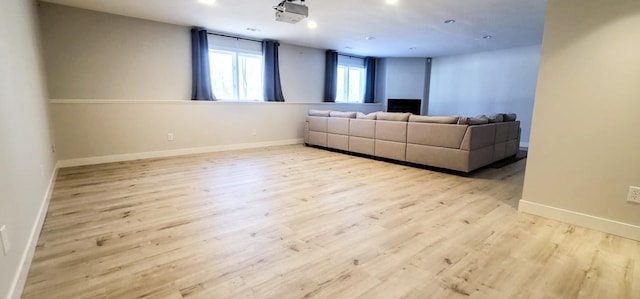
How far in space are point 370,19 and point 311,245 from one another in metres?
3.69

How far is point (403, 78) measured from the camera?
851 cm

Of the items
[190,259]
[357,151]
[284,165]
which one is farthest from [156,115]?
[190,259]

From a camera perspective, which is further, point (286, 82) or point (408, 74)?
point (408, 74)

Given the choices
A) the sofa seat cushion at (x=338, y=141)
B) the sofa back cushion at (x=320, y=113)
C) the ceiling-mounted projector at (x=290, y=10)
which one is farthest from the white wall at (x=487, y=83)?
the ceiling-mounted projector at (x=290, y=10)

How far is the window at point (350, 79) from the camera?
26.3 feet

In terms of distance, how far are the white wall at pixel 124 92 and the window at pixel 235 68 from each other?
0.34m

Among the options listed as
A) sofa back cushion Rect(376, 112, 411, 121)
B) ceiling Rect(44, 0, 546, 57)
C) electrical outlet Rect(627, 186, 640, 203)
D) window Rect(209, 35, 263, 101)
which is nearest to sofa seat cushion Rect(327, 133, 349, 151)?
sofa back cushion Rect(376, 112, 411, 121)

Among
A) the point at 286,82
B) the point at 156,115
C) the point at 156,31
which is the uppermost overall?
the point at 156,31

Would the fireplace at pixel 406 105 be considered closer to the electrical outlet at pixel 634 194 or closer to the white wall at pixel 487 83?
the white wall at pixel 487 83

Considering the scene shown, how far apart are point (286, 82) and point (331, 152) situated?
80.9 inches

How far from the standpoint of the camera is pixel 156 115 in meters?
4.88

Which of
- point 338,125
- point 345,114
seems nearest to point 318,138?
point 338,125

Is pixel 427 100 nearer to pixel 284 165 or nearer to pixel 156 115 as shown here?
pixel 284 165

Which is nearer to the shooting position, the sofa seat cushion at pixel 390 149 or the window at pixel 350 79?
the sofa seat cushion at pixel 390 149
